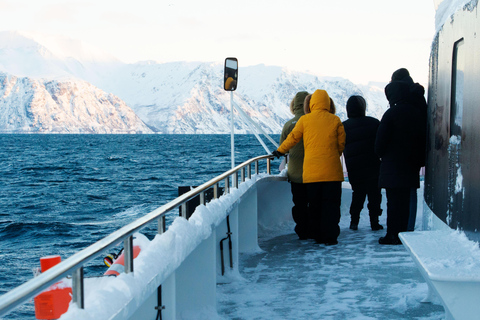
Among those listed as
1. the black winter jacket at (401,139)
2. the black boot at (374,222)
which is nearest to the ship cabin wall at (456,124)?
the black winter jacket at (401,139)

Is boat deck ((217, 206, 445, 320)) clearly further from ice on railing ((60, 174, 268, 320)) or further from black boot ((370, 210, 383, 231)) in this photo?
ice on railing ((60, 174, 268, 320))

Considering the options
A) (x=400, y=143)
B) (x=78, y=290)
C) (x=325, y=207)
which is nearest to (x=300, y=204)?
(x=325, y=207)

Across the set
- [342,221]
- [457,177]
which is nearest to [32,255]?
[342,221]

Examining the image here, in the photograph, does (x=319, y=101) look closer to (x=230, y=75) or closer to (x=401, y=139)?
(x=401, y=139)

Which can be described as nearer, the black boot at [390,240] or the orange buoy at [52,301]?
the orange buoy at [52,301]

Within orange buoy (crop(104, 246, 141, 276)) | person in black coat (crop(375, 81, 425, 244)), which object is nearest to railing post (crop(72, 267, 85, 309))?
orange buoy (crop(104, 246, 141, 276))

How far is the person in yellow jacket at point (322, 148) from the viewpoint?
5.73m

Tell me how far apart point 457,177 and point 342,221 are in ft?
17.2

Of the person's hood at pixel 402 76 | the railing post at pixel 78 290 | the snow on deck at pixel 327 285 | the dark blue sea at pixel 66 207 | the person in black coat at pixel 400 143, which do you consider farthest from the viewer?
the dark blue sea at pixel 66 207

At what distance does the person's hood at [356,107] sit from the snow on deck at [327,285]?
1.42 meters

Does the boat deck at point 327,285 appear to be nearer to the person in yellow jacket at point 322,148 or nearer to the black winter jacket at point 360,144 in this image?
the person in yellow jacket at point 322,148

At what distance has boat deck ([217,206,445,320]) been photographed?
3984 mm

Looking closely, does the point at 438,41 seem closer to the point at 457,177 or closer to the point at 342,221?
the point at 457,177

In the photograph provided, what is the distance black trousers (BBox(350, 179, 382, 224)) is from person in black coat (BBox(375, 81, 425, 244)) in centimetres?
127
